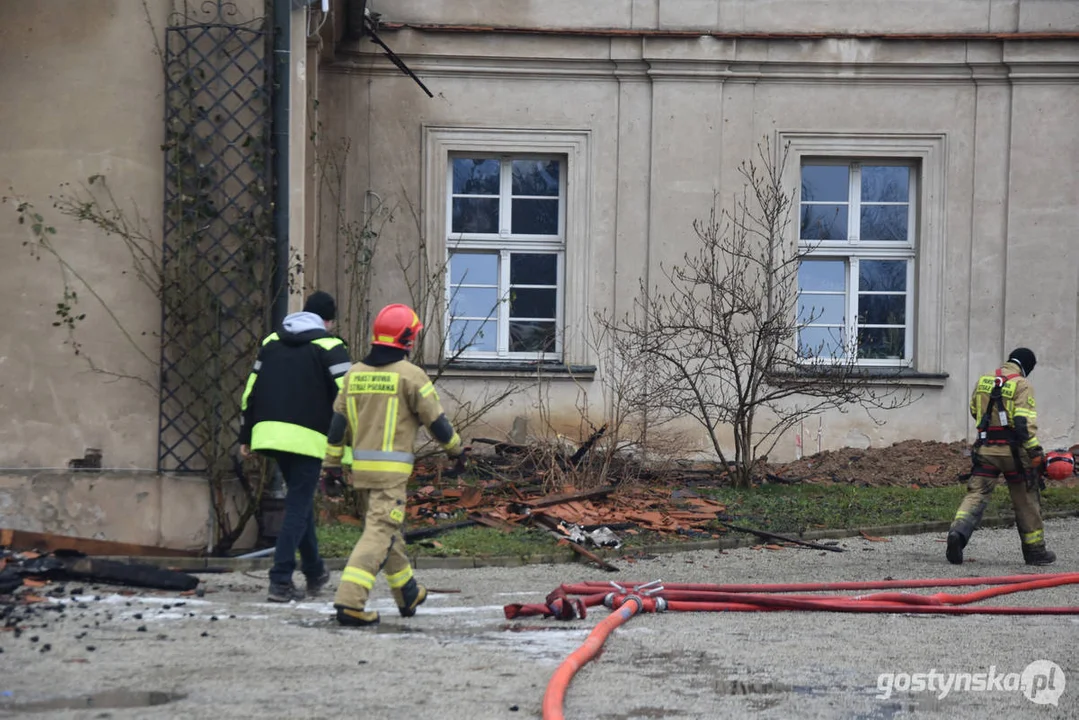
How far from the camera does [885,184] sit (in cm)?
1628

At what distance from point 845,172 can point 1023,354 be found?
6.04 metres

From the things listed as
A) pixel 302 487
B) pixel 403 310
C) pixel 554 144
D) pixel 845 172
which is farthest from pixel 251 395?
pixel 845 172

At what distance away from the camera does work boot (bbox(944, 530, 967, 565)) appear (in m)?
10.1

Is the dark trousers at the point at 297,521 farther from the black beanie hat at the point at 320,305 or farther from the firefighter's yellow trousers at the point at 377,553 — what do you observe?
Answer: the black beanie hat at the point at 320,305

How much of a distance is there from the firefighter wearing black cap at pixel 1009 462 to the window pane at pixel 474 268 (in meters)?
7.03

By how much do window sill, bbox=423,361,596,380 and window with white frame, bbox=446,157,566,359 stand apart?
28 centimetres

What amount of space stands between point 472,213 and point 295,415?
27.0 feet

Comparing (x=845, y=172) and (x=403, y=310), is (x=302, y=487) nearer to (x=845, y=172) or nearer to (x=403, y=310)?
(x=403, y=310)

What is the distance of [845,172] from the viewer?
16266mm

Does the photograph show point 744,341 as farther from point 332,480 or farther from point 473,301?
point 332,480

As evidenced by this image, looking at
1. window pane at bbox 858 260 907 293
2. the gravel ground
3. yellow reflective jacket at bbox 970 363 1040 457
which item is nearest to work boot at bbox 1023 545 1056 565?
yellow reflective jacket at bbox 970 363 1040 457

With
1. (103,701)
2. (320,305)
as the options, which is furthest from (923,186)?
(103,701)

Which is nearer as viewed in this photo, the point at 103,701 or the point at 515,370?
the point at 103,701

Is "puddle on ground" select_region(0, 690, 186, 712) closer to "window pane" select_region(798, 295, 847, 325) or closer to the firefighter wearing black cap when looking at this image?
the firefighter wearing black cap
